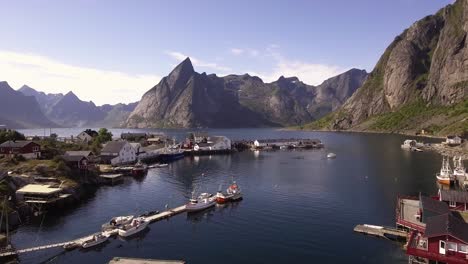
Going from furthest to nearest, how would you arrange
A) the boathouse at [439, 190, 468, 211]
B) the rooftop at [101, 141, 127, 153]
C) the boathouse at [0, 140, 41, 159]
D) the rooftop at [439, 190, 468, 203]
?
the rooftop at [101, 141, 127, 153] < the boathouse at [0, 140, 41, 159] < the rooftop at [439, 190, 468, 203] < the boathouse at [439, 190, 468, 211]

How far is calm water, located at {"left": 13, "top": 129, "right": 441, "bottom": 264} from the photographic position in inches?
1902

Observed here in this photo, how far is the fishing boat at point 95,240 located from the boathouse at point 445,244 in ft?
127

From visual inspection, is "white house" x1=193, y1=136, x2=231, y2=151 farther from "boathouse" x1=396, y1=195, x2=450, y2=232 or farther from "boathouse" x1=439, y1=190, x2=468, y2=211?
"boathouse" x1=439, y1=190, x2=468, y2=211

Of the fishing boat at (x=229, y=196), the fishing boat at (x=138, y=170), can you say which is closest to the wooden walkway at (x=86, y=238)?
the fishing boat at (x=229, y=196)

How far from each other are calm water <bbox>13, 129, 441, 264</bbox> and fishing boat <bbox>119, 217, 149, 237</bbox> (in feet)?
4.06

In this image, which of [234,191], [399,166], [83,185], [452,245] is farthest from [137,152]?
[452,245]

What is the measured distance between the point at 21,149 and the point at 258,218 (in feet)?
212

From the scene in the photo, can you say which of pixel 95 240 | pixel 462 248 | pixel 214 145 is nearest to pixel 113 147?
pixel 214 145

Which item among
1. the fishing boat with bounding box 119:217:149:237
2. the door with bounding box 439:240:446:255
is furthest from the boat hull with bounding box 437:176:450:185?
the fishing boat with bounding box 119:217:149:237

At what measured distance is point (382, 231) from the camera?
5372cm

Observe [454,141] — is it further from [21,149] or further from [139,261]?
[21,149]

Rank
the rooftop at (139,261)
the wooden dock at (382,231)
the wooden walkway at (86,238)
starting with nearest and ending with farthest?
the rooftop at (139,261) < the wooden walkway at (86,238) < the wooden dock at (382,231)

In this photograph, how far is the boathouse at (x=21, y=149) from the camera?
94000 mm

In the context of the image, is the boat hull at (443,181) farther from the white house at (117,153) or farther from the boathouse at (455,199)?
the white house at (117,153)
